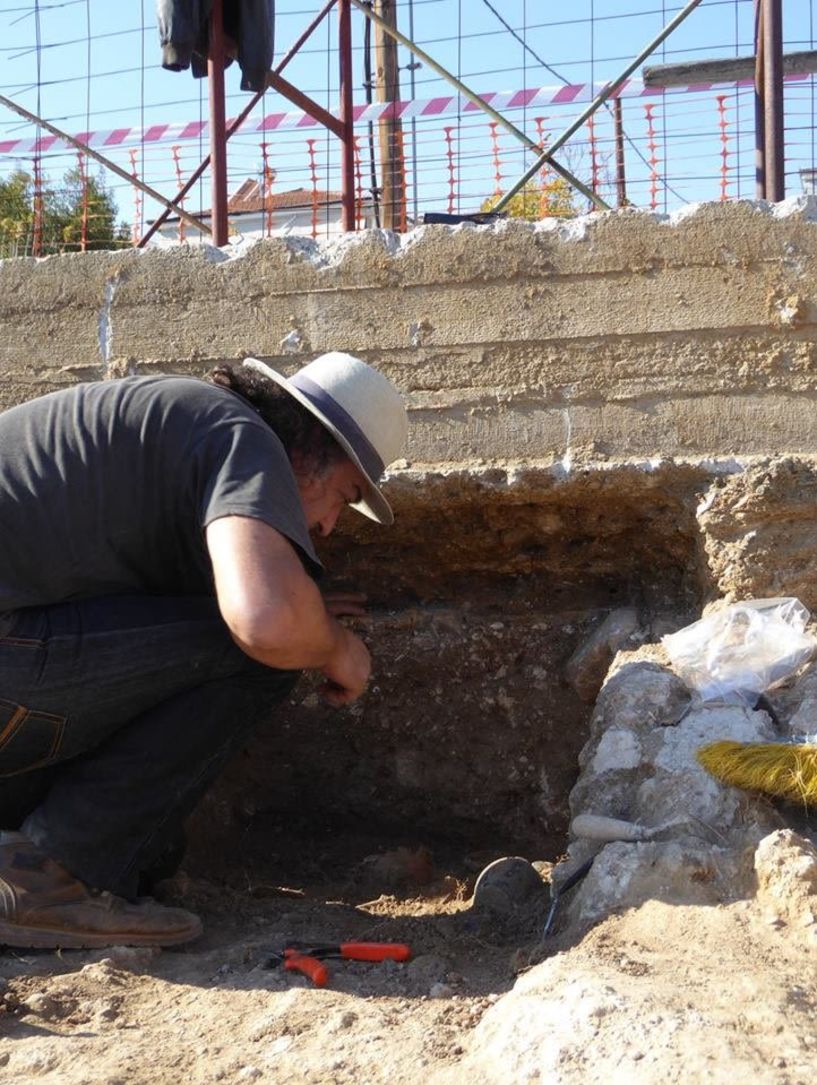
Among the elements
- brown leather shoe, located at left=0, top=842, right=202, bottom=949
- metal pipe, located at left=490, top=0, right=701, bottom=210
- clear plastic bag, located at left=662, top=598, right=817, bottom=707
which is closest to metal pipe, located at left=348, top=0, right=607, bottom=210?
metal pipe, located at left=490, top=0, right=701, bottom=210

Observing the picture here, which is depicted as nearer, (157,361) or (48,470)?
(48,470)

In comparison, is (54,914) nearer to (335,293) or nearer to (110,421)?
(110,421)

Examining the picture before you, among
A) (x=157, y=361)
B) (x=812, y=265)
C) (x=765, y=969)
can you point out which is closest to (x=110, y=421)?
(x=157, y=361)

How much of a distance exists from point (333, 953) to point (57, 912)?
1.84 feet

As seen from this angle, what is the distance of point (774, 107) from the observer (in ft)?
11.8

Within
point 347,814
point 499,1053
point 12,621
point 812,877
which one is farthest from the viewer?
point 347,814

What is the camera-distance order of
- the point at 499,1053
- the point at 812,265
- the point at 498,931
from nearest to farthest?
the point at 499,1053 < the point at 498,931 < the point at 812,265

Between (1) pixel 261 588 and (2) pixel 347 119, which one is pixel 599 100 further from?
(1) pixel 261 588

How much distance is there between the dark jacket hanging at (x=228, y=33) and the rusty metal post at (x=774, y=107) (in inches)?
63.6

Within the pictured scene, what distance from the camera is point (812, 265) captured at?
122 inches

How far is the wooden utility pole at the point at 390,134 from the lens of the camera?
22.4ft

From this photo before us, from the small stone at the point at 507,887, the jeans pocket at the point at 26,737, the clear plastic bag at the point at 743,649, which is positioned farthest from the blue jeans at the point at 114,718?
the clear plastic bag at the point at 743,649

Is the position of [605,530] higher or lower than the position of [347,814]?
higher

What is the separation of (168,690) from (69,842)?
0.37 meters
